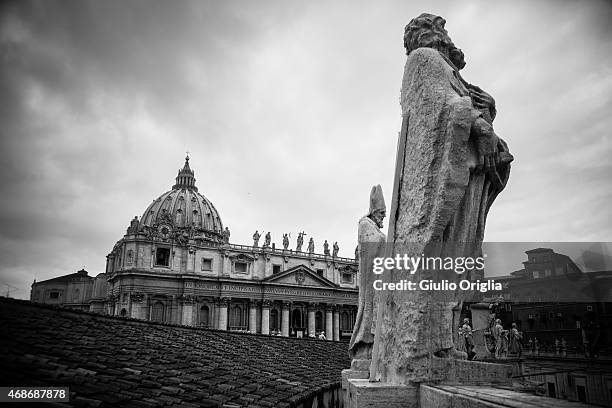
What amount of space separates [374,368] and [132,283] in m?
43.1

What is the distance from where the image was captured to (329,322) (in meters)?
Result: 49.8

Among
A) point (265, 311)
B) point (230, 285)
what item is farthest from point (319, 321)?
point (230, 285)

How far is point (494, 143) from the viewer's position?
3549mm

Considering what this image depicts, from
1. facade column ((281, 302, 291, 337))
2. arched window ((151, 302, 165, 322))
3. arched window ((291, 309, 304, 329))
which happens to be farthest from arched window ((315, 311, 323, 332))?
arched window ((151, 302, 165, 322))

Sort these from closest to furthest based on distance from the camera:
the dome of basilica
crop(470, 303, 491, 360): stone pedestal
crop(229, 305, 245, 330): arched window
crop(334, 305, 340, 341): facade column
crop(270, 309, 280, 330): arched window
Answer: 1. crop(470, 303, 491, 360): stone pedestal
2. crop(229, 305, 245, 330): arched window
3. crop(270, 309, 280, 330): arched window
4. crop(334, 305, 340, 341): facade column
5. the dome of basilica

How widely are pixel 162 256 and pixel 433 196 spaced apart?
45.3 metres

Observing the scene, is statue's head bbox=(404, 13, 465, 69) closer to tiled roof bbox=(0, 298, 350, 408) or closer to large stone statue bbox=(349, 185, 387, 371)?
large stone statue bbox=(349, 185, 387, 371)

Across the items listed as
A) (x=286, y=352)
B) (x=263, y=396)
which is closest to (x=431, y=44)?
(x=263, y=396)

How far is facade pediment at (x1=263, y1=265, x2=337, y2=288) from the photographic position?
47.8 meters

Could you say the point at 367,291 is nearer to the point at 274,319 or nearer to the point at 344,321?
the point at 274,319

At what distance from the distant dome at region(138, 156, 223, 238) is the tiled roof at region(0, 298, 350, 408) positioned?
2283 inches

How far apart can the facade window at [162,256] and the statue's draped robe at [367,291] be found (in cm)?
4246

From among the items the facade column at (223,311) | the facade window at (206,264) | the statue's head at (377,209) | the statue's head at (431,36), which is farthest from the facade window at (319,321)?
the statue's head at (431,36)

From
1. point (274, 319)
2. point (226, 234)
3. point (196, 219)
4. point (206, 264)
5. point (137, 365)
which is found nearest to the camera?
point (137, 365)
